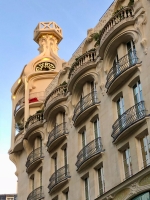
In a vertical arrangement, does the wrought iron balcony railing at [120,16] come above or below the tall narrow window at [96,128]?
above

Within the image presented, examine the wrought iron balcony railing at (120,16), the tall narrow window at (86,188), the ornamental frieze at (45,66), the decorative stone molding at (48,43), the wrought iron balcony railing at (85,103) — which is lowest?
the tall narrow window at (86,188)

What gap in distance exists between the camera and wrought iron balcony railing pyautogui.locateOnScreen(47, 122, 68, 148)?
2777cm

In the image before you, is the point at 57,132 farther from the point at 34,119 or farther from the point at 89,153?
the point at 89,153

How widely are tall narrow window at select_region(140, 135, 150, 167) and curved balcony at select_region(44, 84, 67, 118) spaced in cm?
1004

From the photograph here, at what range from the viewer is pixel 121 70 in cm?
2259

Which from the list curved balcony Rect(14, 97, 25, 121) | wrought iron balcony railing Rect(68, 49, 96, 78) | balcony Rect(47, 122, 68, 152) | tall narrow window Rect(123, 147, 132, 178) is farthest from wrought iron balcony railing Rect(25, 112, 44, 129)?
tall narrow window Rect(123, 147, 132, 178)

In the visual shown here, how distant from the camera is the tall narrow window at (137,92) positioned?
69.5ft

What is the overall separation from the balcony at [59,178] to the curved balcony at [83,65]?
226 inches

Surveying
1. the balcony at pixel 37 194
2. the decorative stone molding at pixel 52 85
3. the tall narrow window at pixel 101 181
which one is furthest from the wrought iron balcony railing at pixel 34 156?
the tall narrow window at pixel 101 181

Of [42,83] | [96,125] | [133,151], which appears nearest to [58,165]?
[96,125]

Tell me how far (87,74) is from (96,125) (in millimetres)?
3582

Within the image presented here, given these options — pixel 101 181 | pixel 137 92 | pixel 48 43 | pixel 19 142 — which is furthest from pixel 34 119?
pixel 137 92

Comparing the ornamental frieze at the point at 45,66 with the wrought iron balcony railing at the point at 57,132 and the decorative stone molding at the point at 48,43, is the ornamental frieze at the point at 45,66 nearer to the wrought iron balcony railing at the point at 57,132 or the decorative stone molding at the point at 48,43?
the decorative stone molding at the point at 48,43

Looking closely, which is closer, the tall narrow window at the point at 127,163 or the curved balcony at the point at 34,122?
the tall narrow window at the point at 127,163
